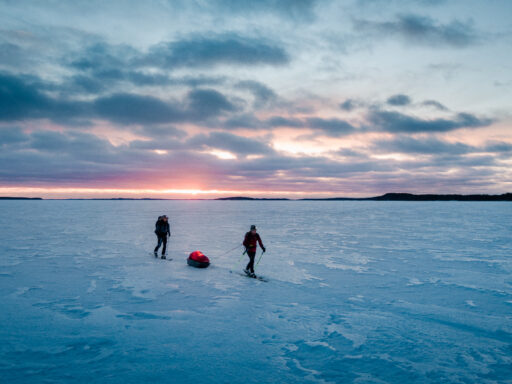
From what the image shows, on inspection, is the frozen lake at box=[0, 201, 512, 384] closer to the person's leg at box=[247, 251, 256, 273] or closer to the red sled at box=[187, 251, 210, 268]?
the red sled at box=[187, 251, 210, 268]

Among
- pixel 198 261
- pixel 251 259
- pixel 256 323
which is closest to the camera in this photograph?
pixel 256 323

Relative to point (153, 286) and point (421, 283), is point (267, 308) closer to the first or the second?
point (153, 286)

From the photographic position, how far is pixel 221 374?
522 cm

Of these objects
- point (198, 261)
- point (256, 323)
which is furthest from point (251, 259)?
point (256, 323)

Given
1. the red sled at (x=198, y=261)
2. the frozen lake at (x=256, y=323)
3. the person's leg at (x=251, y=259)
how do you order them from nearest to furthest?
the frozen lake at (x=256, y=323) < the person's leg at (x=251, y=259) < the red sled at (x=198, y=261)

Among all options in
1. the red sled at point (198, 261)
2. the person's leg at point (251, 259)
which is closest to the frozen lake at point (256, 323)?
the red sled at point (198, 261)

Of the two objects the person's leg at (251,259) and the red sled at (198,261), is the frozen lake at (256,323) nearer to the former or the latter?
the red sled at (198,261)

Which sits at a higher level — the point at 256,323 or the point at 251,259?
the point at 251,259

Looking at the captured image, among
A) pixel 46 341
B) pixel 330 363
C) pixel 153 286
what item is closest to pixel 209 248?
pixel 153 286

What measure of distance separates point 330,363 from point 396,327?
233 cm

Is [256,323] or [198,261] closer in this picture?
[256,323]

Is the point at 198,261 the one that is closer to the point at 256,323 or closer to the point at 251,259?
the point at 251,259

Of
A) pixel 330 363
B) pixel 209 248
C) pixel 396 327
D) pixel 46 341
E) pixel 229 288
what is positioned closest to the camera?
pixel 330 363

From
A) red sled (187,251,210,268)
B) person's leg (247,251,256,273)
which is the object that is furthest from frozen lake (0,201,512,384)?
person's leg (247,251,256,273)
